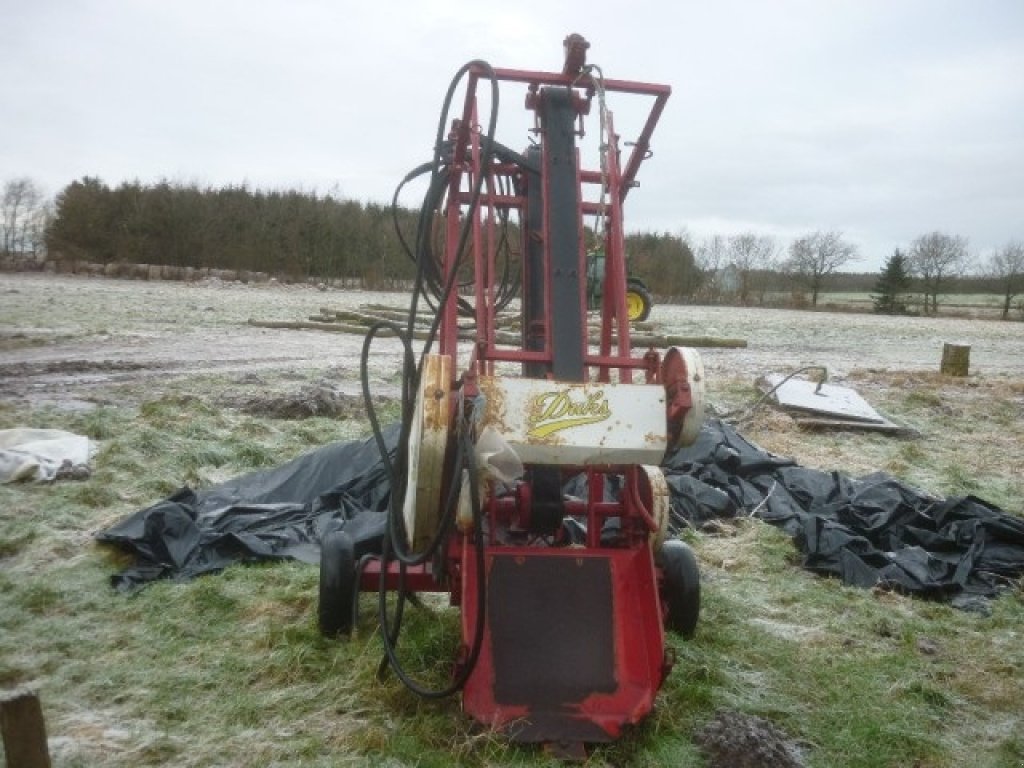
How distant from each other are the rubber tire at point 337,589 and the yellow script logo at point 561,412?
54.4 inches

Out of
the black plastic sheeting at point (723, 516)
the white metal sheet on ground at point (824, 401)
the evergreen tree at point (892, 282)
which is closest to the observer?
the black plastic sheeting at point (723, 516)

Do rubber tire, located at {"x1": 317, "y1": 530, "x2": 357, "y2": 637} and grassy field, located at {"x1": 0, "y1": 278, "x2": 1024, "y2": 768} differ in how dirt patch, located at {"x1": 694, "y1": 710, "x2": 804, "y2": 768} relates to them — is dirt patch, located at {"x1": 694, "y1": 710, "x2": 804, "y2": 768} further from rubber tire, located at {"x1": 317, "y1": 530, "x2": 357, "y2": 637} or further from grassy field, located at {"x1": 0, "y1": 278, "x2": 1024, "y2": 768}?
rubber tire, located at {"x1": 317, "y1": 530, "x2": 357, "y2": 637}

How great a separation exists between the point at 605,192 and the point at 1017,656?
309cm

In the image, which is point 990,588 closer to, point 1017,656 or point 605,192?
point 1017,656

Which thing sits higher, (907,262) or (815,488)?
(907,262)

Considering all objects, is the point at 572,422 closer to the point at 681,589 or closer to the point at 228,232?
the point at 681,589

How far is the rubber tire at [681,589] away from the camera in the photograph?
13.2ft

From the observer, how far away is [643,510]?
365cm

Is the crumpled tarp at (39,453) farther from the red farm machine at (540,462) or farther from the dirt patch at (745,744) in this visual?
the dirt patch at (745,744)

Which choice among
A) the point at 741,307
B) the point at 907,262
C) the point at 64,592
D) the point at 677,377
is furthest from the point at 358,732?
the point at 907,262

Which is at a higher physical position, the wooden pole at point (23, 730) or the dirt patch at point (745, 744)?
the wooden pole at point (23, 730)

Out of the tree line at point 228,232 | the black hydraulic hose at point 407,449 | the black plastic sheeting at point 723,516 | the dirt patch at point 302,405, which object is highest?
the tree line at point 228,232

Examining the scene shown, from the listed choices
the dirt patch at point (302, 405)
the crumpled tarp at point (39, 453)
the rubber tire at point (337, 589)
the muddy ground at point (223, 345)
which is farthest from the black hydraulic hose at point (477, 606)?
the muddy ground at point (223, 345)

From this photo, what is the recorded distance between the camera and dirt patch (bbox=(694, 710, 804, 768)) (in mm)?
3098
